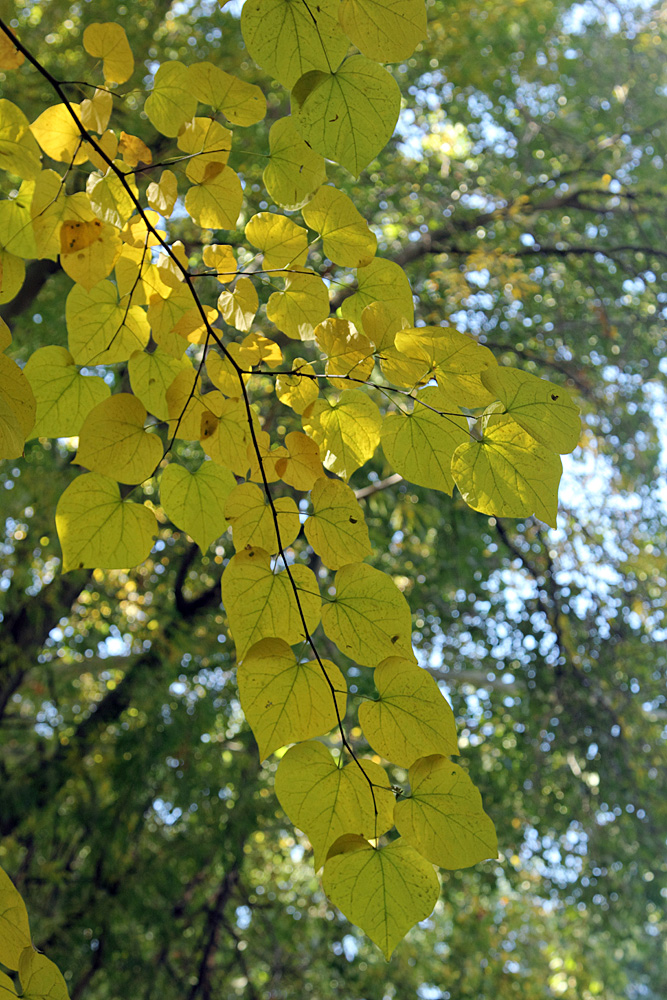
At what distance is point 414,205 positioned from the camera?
9.71 feet

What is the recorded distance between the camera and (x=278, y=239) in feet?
1.70

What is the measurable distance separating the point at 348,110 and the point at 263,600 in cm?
28

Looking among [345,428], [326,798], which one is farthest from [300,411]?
[326,798]

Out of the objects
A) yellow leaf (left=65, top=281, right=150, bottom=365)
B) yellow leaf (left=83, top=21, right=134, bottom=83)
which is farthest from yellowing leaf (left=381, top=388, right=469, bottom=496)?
yellow leaf (left=83, top=21, right=134, bottom=83)

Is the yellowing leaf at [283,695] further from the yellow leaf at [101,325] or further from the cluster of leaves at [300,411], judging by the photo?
the yellow leaf at [101,325]

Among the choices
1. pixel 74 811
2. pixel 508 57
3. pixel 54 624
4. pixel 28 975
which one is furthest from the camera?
pixel 508 57

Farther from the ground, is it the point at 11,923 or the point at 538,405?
the point at 538,405

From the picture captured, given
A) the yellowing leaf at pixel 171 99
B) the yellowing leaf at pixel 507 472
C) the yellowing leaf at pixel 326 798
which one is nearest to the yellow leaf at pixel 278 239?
the yellowing leaf at pixel 171 99

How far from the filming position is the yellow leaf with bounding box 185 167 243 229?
510 mm

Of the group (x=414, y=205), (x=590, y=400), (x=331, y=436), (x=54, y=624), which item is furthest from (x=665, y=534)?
(x=331, y=436)

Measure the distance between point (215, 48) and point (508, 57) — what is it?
4.41 ft

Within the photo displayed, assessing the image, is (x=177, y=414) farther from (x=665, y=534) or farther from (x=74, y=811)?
(x=665, y=534)

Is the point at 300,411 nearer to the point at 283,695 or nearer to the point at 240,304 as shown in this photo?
the point at 240,304

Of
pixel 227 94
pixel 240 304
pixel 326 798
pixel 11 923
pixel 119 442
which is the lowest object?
pixel 11 923
